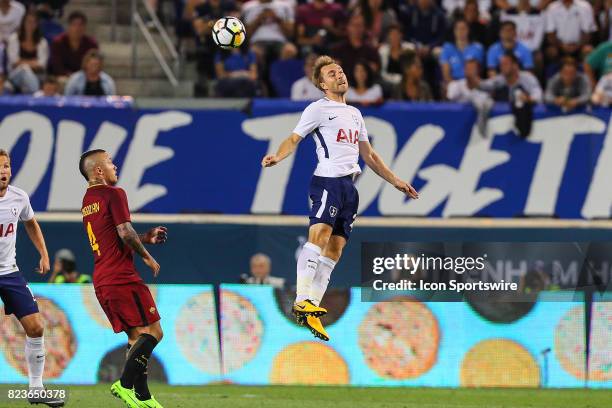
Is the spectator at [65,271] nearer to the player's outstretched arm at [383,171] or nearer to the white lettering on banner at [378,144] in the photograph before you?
the white lettering on banner at [378,144]

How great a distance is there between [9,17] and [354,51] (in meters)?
5.44

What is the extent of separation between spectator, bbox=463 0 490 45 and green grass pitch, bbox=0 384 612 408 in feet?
24.0

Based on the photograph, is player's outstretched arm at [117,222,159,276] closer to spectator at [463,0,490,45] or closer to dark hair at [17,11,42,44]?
dark hair at [17,11,42,44]

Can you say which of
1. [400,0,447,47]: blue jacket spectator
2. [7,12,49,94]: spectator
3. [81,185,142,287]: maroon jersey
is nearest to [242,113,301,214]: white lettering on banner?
[400,0,447,47]: blue jacket spectator

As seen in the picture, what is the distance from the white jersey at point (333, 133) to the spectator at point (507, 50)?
27.9ft

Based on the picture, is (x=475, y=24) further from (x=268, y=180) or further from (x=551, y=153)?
(x=268, y=180)

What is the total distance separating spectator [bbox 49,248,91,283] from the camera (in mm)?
19266

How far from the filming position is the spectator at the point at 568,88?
21.2 metres

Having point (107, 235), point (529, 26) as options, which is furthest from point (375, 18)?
point (107, 235)

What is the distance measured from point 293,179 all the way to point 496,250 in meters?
4.34

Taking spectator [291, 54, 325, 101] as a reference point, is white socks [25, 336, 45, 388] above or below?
below

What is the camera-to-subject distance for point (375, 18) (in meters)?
22.8

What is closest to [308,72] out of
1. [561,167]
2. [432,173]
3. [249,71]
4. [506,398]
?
[249,71]

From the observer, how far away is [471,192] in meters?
21.3
